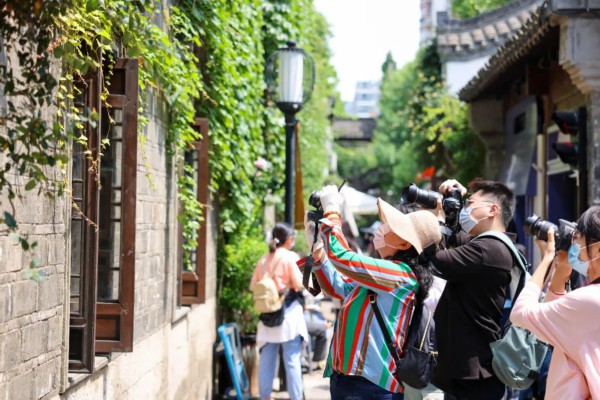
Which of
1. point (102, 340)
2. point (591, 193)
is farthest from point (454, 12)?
point (102, 340)

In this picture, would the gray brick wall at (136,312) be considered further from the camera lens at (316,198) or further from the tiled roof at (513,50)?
the tiled roof at (513,50)

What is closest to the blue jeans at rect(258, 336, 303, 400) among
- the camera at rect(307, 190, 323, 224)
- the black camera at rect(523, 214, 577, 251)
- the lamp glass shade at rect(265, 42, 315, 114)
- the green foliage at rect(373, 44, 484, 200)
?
the lamp glass shade at rect(265, 42, 315, 114)

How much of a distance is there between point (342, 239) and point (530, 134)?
34.5ft

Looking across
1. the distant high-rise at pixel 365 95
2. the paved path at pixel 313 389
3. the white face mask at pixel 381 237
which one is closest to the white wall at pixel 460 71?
the paved path at pixel 313 389

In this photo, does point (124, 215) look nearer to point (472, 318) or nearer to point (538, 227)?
point (472, 318)

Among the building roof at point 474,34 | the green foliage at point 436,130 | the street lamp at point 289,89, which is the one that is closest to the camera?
the street lamp at point 289,89

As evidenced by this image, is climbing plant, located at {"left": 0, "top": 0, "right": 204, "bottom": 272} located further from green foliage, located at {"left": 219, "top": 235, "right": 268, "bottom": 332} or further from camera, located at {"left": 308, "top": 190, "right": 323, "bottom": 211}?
green foliage, located at {"left": 219, "top": 235, "right": 268, "bottom": 332}

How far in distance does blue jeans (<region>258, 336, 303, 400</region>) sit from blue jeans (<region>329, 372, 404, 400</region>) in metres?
4.51

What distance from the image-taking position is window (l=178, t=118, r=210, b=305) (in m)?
8.98

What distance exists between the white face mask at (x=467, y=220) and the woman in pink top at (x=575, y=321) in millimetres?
1255

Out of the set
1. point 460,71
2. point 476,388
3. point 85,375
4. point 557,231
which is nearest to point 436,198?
point 476,388

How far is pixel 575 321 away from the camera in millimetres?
3912

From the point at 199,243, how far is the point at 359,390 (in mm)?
4740

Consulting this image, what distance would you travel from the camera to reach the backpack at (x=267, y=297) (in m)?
9.38
